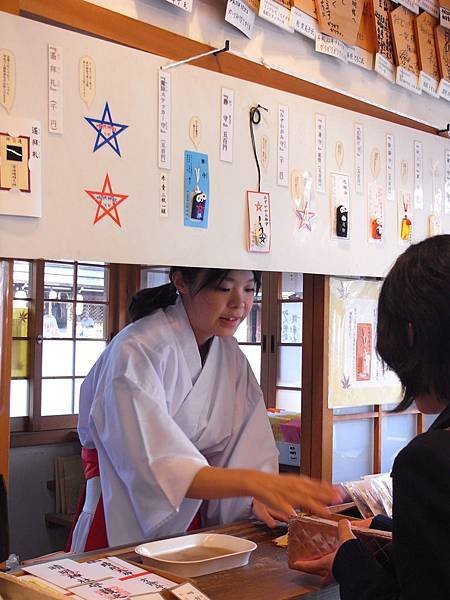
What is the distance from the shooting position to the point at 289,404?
5.04 meters

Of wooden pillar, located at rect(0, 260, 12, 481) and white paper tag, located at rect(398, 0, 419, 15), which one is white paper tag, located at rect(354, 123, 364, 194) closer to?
white paper tag, located at rect(398, 0, 419, 15)

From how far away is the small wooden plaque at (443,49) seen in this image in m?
3.51

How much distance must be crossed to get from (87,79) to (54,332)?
3.34 m

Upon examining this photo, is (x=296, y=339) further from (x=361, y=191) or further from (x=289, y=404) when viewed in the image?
(x=361, y=191)

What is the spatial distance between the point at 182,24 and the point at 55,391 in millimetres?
3330

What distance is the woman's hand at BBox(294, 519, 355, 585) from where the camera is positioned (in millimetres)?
1810

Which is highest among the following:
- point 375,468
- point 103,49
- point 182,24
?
point 182,24

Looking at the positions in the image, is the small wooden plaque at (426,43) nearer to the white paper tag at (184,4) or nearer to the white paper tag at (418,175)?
the white paper tag at (418,175)

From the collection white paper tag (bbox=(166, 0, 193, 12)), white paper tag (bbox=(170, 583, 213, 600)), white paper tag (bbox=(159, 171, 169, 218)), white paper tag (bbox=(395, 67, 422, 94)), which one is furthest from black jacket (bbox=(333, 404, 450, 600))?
white paper tag (bbox=(395, 67, 422, 94))

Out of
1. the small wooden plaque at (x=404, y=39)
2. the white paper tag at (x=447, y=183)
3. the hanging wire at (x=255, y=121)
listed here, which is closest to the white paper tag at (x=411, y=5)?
the small wooden plaque at (x=404, y=39)

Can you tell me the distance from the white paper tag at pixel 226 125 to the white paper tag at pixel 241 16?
22cm

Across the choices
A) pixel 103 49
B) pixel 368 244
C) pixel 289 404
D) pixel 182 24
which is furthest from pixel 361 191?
pixel 289 404

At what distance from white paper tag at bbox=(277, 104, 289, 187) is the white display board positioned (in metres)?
0.02

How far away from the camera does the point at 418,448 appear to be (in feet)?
4.25
